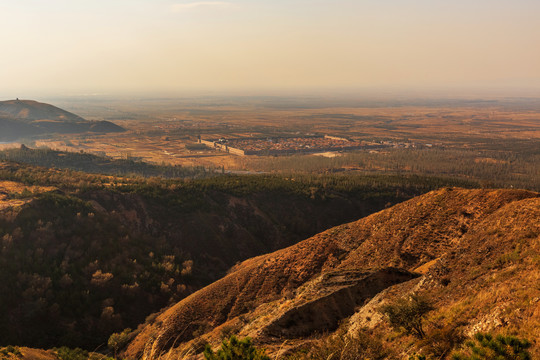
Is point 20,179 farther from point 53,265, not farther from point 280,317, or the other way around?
point 280,317

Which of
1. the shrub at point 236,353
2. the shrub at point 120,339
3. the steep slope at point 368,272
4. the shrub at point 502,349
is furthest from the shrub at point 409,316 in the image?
the shrub at point 120,339

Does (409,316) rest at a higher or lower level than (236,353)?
lower

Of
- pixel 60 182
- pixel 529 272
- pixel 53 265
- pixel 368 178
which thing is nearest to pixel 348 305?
pixel 529 272

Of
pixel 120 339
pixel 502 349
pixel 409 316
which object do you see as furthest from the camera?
pixel 120 339

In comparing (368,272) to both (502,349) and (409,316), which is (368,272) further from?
(502,349)

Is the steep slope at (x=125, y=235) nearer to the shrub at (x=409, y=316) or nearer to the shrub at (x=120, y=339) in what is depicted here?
the shrub at (x=120, y=339)

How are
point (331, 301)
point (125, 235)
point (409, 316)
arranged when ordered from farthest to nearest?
point (125, 235), point (331, 301), point (409, 316)

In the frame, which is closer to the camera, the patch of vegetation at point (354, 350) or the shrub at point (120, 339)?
the patch of vegetation at point (354, 350)

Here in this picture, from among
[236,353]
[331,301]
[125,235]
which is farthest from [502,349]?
[125,235]
